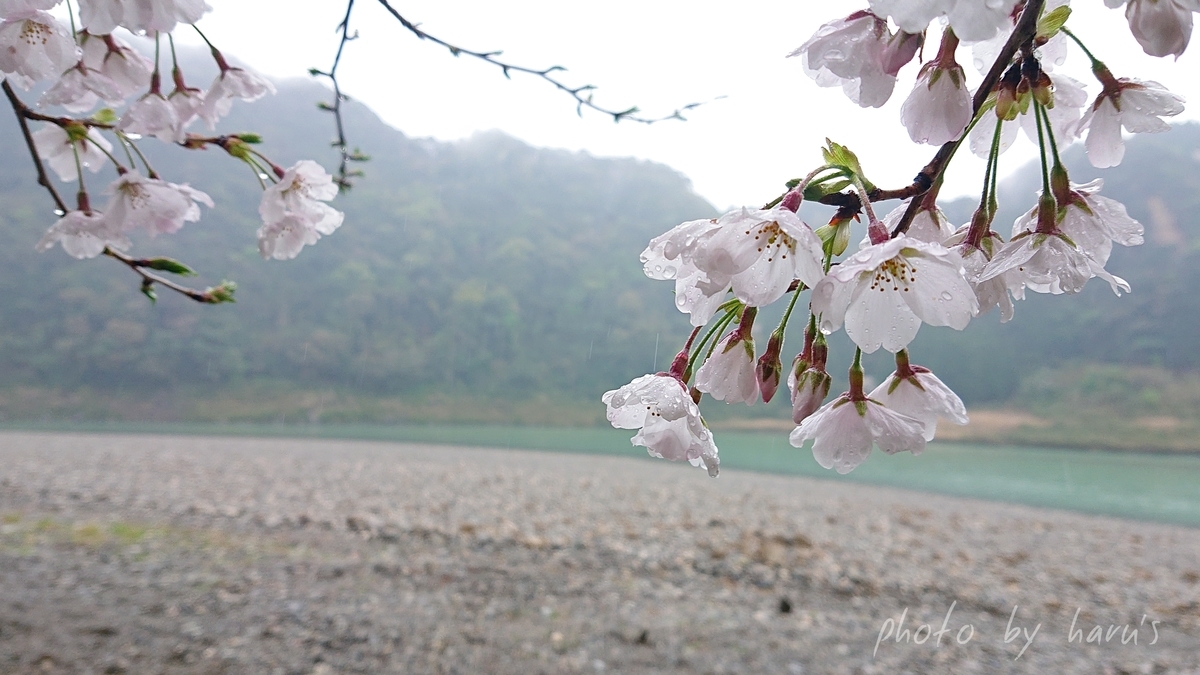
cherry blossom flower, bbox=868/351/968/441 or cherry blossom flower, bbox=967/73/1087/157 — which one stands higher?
cherry blossom flower, bbox=967/73/1087/157

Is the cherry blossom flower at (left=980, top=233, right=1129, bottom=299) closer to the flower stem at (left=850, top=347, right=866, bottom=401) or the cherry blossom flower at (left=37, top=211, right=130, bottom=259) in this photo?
the flower stem at (left=850, top=347, right=866, bottom=401)

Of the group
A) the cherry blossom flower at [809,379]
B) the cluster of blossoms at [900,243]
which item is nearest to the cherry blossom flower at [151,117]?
the cluster of blossoms at [900,243]

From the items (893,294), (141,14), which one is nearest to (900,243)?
(893,294)

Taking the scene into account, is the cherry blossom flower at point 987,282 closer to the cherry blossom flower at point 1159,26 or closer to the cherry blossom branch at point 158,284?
the cherry blossom flower at point 1159,26

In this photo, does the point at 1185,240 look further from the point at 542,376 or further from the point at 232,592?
the point at 232,592

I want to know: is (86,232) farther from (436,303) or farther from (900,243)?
(436,303)

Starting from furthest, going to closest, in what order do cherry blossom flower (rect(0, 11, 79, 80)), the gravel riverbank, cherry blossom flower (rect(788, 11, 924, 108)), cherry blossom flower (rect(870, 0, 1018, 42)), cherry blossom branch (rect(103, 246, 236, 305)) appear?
the gravel riverbank
cherry blossom branch (rect(103, 246, 236, 305))
cherry blossom flower (rect(0, 11, 79, 80))
cherry blossom flower (rect(788, 11, 924, 108))
cherry blossom flower (rect(870, 0, 1018, 42))

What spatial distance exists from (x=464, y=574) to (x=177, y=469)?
329 inches

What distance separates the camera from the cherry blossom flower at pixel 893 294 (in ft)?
1.10

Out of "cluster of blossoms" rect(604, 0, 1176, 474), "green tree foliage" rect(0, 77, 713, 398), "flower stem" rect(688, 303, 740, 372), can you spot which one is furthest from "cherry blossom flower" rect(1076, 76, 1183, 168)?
"green tree foliage" rect(0, 77, 713, 398)

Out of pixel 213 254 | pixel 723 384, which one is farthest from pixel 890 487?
pixel 213 254


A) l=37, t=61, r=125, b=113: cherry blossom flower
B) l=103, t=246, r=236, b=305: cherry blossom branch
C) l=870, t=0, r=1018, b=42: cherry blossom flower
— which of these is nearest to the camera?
l=870, t=0, r=1018, b=42: cherry blossom flower

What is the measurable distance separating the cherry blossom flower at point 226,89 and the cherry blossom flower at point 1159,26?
3.93ft

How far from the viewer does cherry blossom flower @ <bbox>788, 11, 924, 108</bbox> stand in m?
0.42
